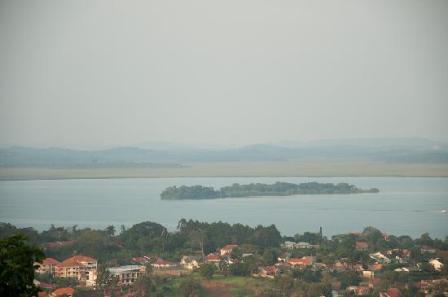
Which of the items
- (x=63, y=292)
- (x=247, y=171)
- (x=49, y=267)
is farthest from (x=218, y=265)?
(x=247, y=171)

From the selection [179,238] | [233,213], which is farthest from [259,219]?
[179,238]

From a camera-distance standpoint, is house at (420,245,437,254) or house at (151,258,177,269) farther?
house at (420,245,437,254)

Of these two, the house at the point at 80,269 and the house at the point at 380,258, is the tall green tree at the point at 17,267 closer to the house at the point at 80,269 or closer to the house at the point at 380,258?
the house at the point at 80,269

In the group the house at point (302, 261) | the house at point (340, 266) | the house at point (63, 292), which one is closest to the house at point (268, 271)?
the house at point (302, 261)

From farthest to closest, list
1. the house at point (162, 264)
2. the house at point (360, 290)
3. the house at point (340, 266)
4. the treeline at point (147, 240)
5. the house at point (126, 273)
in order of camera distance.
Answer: the treeline at point (147, 240)
the house at point (162, 264)
the house at point (340, 266)
the house at point (126, 273)
the house at point (360, 290)

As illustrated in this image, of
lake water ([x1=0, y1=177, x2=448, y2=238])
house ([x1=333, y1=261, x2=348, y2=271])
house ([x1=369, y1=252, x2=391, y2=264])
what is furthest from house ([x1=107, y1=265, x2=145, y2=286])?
lake water ([x1=0, y1=177, x2=448, y2=238])

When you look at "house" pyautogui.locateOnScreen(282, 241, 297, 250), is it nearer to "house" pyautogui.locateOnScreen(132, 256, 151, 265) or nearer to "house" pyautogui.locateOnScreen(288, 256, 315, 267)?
"house" pyautogui.locateOnScreen(288, 256, 315, 267)

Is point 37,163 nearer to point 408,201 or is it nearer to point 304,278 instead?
point 408,201
